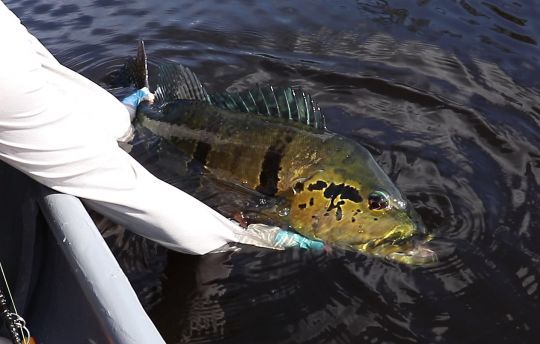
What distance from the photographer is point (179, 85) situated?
3.46 m

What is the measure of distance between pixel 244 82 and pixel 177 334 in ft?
8.65

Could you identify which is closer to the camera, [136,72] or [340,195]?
[340,195]

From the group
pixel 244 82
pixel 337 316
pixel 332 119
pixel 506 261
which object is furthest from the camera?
pixel 244 82

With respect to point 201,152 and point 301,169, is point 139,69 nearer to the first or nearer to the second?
point 201,152

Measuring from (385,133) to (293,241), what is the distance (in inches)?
58.2

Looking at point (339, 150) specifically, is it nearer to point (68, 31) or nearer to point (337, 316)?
point (337, 316)

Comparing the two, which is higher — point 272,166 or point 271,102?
point 271,102

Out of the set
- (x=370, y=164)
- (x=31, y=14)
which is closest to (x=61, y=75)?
(x=370, y=164)

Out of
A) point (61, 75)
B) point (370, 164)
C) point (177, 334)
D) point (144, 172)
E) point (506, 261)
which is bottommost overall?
point (177, 334)

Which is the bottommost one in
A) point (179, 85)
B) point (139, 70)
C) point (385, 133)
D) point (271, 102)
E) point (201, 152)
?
point (385, 133)

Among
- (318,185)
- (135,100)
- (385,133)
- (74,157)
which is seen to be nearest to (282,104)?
(318,185)

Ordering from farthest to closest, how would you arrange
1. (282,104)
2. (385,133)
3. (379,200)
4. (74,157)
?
(385,133) → (282,104) → (379,200) → (74,157)

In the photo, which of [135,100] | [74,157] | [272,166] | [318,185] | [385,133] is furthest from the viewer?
[385,133]

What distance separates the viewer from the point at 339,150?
9.46 ft
